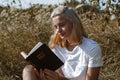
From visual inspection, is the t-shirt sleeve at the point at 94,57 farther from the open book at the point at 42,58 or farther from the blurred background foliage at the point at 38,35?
the blurred background foliage at the point at 38,35

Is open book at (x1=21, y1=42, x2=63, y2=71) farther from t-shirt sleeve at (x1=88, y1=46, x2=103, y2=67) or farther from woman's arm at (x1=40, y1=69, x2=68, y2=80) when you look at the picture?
t-shirt sleeve at (x1=88, y1=46, x2=103, y2=67)

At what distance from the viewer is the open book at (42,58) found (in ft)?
11.8

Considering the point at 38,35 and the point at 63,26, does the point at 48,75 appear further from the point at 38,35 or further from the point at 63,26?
the point at 38,35

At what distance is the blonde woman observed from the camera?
3.81 metres

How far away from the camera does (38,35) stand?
6465mm

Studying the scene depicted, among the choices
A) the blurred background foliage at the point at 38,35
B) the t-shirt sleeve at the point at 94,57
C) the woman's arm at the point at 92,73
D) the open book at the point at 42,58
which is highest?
the open book at the point at 42,58

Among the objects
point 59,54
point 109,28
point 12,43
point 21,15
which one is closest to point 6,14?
point 21,15

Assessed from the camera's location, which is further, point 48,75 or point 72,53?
point 72,53

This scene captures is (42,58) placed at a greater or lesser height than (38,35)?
greater

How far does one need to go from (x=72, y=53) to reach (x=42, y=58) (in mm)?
388

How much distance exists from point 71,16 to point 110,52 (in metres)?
2.32

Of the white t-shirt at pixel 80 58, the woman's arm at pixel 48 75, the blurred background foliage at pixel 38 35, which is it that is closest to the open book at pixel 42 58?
the woman's arm at pixel 48 75

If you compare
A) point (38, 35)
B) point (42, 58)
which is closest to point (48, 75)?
point (42, 58)

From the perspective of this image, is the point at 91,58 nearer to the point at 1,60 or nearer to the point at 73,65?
A: the point at 73,65
